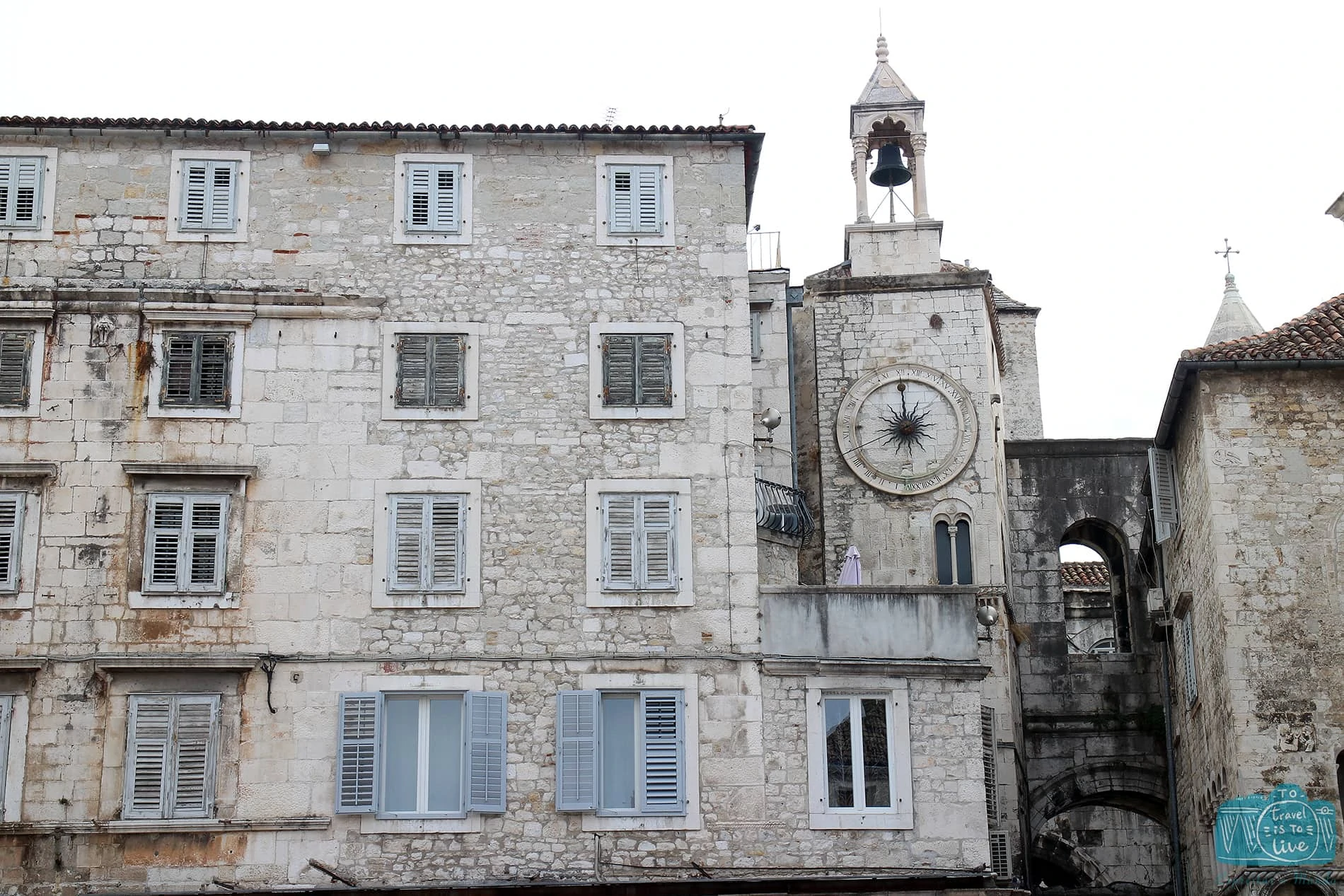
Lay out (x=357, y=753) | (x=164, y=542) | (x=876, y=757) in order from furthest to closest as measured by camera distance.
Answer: (x=164, y=542), (x=876, y=757), (x=357, y=753)

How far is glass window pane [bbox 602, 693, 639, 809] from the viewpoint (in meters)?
26.1

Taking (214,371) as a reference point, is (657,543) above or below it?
below

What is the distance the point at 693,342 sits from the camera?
27875mm

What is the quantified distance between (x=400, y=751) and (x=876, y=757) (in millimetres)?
6488

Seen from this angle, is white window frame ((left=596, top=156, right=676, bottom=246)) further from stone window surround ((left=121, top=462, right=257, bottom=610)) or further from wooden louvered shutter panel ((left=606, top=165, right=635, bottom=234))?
stone window surround ((left=121, top=462, right=257, bottom=610))

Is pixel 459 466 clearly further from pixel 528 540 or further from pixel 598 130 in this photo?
pixel 598 130

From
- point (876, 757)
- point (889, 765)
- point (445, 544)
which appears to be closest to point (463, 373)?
point (445, 544)

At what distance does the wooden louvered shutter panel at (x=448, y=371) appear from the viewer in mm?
27438

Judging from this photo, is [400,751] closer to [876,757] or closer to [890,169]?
[876,757]

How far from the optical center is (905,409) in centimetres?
3722

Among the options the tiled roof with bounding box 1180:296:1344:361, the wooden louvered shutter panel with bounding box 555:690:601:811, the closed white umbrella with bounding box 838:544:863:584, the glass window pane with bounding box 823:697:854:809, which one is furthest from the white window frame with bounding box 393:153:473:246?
the tiled roof with bounding box 1180:296:1344:361

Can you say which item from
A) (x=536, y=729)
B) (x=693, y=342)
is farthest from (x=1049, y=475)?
(x=536, y=729)

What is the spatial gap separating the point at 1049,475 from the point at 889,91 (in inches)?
346

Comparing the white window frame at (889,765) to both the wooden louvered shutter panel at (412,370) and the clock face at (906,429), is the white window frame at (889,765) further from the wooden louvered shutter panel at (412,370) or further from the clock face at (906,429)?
the clock face at (906,429)
